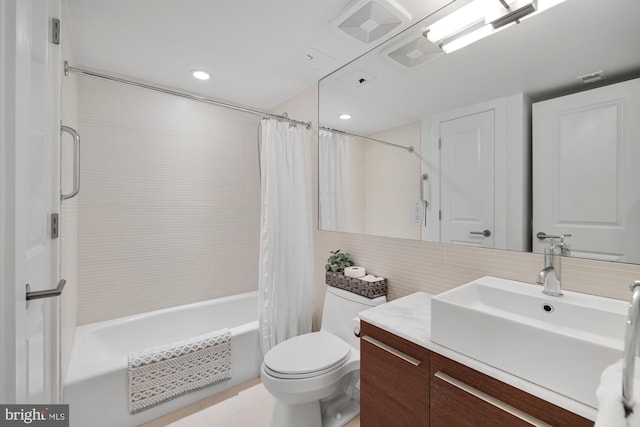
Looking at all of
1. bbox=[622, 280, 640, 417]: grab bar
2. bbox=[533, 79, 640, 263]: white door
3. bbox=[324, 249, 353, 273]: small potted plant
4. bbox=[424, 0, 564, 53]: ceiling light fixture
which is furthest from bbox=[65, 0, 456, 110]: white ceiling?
bbox=[622, 280, 640, 417]: grab bar

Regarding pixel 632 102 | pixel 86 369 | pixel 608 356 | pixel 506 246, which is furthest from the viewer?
pixel 86 369

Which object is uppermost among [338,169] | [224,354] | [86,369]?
[338,169]

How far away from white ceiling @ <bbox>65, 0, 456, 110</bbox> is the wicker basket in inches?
61.6

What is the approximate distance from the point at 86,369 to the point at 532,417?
6.94ft

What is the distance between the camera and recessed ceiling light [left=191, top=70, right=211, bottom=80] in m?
2.13

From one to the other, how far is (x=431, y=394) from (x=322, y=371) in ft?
2.07

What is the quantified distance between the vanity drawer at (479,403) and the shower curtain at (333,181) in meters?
1.27

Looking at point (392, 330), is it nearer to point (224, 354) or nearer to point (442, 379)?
point (442, 379)

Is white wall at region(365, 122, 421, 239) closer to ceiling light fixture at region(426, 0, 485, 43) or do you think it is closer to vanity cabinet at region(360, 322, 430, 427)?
A: ceiling light fixture at region(426, 0, 485, 43)

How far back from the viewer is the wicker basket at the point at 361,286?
1684mm

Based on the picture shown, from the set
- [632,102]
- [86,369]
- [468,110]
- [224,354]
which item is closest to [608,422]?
[632,102]

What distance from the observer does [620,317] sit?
2.81 feet

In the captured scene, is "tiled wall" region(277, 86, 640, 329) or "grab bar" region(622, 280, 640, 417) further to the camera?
"tiled wall" region(277, 86, 640, 329)

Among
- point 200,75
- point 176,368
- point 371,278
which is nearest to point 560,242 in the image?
point 371,278
